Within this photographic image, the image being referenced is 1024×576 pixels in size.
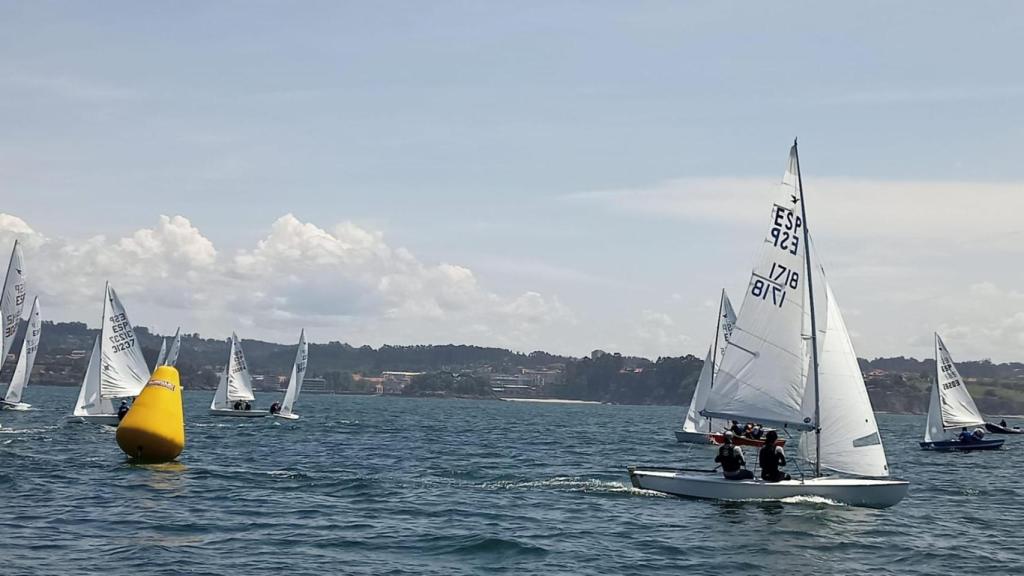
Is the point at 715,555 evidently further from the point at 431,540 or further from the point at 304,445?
the point at 304,445

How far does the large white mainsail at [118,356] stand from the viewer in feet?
192

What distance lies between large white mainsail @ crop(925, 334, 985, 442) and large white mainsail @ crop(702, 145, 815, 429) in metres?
36.2

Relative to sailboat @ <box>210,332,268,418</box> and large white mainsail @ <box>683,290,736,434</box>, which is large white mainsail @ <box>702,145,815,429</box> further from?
sailboat @ <box>210,332,268,418</box>

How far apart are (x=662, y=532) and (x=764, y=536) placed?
2349 mm

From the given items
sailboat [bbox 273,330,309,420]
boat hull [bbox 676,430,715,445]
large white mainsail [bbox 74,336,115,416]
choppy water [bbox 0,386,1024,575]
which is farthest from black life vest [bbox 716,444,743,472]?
sailboat [bbox 273,330,309,420]

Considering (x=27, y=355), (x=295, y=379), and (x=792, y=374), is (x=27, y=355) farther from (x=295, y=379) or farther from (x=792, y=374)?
(x=792, y=374)

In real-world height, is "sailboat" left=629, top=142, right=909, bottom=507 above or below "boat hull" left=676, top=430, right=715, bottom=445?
above

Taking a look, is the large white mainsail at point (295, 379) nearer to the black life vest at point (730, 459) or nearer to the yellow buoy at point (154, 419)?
the yellow buoy at point (154, 419)

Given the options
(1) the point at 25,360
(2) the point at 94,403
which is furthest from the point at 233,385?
(2) the point at 94,403

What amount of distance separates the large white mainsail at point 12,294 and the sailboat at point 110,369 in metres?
4.39

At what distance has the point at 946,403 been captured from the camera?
6538cm

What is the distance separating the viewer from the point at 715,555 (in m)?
23.7

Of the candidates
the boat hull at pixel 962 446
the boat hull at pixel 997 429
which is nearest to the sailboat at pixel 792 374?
the boat hull at pixel 962 446

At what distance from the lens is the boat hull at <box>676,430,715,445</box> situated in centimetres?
6438
